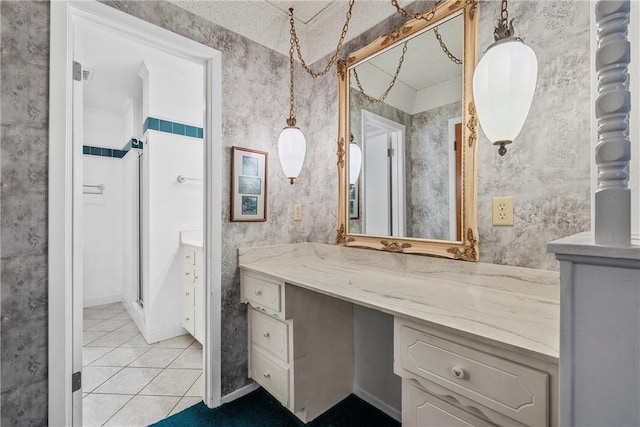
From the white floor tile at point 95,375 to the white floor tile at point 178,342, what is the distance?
453mm

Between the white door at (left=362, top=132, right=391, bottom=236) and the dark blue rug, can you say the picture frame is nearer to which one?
the white door at (left=362, top=132, right=391, bottom=236)

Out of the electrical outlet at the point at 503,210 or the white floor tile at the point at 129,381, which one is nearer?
the electrical outlet at the point at 503,210

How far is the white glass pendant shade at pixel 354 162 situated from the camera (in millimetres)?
1894

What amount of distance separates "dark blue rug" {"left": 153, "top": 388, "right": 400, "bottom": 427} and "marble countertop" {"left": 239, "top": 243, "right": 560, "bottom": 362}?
86 cm

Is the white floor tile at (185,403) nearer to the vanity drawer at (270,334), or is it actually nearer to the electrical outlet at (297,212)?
the vanity drawer at (270,334)

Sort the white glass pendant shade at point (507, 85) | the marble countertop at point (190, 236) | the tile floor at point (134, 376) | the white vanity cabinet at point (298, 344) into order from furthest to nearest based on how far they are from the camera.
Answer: the marble countertop at point (190, 236) < the tile floor at point (134, 376) < the white vanity cabinet at point (298, 344) < the white glass pendant shade at point (507, 85)

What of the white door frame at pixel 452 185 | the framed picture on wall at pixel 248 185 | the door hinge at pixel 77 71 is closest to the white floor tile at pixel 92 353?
the framed picture on wall at pixel 248 185

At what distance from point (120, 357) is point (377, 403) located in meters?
2.11

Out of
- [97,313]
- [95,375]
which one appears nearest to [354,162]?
[95,375]

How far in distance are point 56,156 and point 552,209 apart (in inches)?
85.0

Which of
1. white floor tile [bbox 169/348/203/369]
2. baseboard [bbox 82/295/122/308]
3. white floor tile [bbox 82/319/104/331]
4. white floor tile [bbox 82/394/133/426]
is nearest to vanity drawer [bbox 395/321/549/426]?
white floor tile [bbox 82/394/133/426]

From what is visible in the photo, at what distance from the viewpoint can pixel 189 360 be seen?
2.34m

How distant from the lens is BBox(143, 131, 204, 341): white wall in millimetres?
2676

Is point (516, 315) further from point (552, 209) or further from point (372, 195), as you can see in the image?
point (372, 195)
